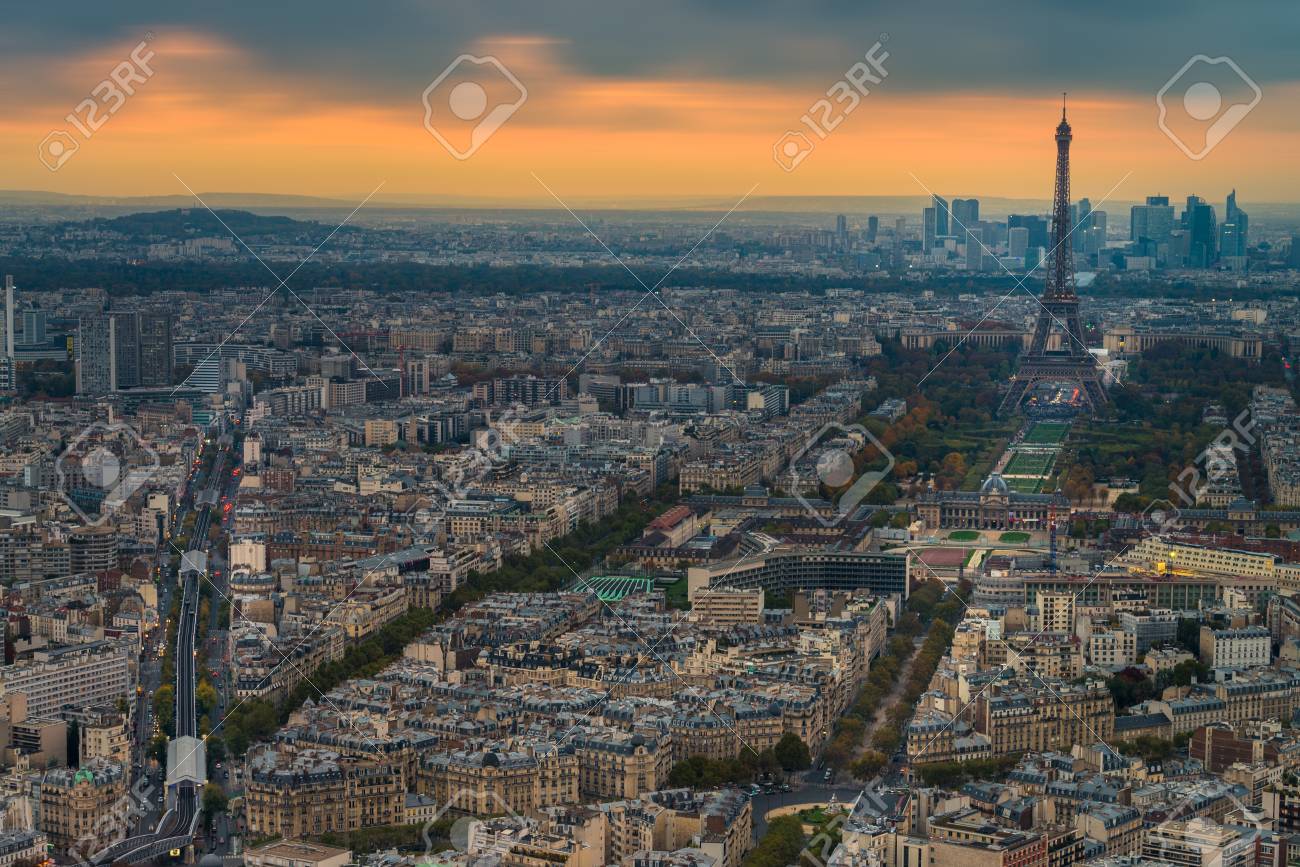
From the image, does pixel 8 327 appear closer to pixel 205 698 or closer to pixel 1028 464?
pixel 1028 464

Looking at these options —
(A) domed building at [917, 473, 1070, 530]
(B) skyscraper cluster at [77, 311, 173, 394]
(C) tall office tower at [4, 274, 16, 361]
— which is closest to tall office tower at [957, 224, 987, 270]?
(C) tall office tower at [4, 274, 16, 361]

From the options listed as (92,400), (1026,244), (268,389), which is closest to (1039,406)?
(268,389)

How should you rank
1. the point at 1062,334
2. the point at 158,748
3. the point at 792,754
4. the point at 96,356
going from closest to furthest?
the point at 792,754 → the point at 158,748 → the point at 96,356 → the point at 1062,334

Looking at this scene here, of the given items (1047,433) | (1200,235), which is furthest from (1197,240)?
(1047,433)

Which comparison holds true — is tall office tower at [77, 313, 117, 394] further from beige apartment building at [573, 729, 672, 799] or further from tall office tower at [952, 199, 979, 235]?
tall office tower at [952, 199, 979, 235]

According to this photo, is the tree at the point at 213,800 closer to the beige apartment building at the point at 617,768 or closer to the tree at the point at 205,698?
the tree at the point at 205,698

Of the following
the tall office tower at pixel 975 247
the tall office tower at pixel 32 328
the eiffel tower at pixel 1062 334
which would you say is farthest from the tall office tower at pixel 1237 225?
the tall office tower at pixel 32 328
